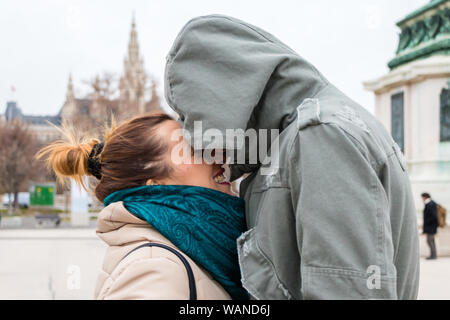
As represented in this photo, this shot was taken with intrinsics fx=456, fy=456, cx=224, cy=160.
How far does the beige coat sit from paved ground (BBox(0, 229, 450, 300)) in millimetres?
2755

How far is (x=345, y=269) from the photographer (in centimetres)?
108

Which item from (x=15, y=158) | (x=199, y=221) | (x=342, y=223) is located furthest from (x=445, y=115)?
(x=15, y=158)

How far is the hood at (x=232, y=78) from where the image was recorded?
1313 millimetres

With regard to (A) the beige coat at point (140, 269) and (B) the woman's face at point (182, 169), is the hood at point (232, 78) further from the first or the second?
(A) the beige coat at point (140, 269)

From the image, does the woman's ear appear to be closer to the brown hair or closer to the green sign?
the brown hair

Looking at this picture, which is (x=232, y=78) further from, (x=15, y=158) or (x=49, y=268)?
(x=15, y=158)

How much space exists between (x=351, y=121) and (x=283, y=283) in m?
0.48

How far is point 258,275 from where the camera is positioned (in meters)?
1.29

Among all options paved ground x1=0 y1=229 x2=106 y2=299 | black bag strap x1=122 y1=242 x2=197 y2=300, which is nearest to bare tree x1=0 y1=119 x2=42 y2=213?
paved ground x1=0 y1=229 x2=106 y2=299

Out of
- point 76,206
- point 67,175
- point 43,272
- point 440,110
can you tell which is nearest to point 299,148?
point 67,175

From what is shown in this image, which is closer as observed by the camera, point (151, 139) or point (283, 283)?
point (283, 283)

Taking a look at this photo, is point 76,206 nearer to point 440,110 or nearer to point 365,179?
point 440,110

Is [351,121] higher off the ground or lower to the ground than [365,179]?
higher

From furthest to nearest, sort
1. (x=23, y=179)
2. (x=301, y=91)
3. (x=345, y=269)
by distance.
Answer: (x=23, y=179) < (x=301, y=91) < (x=345, y=269)
